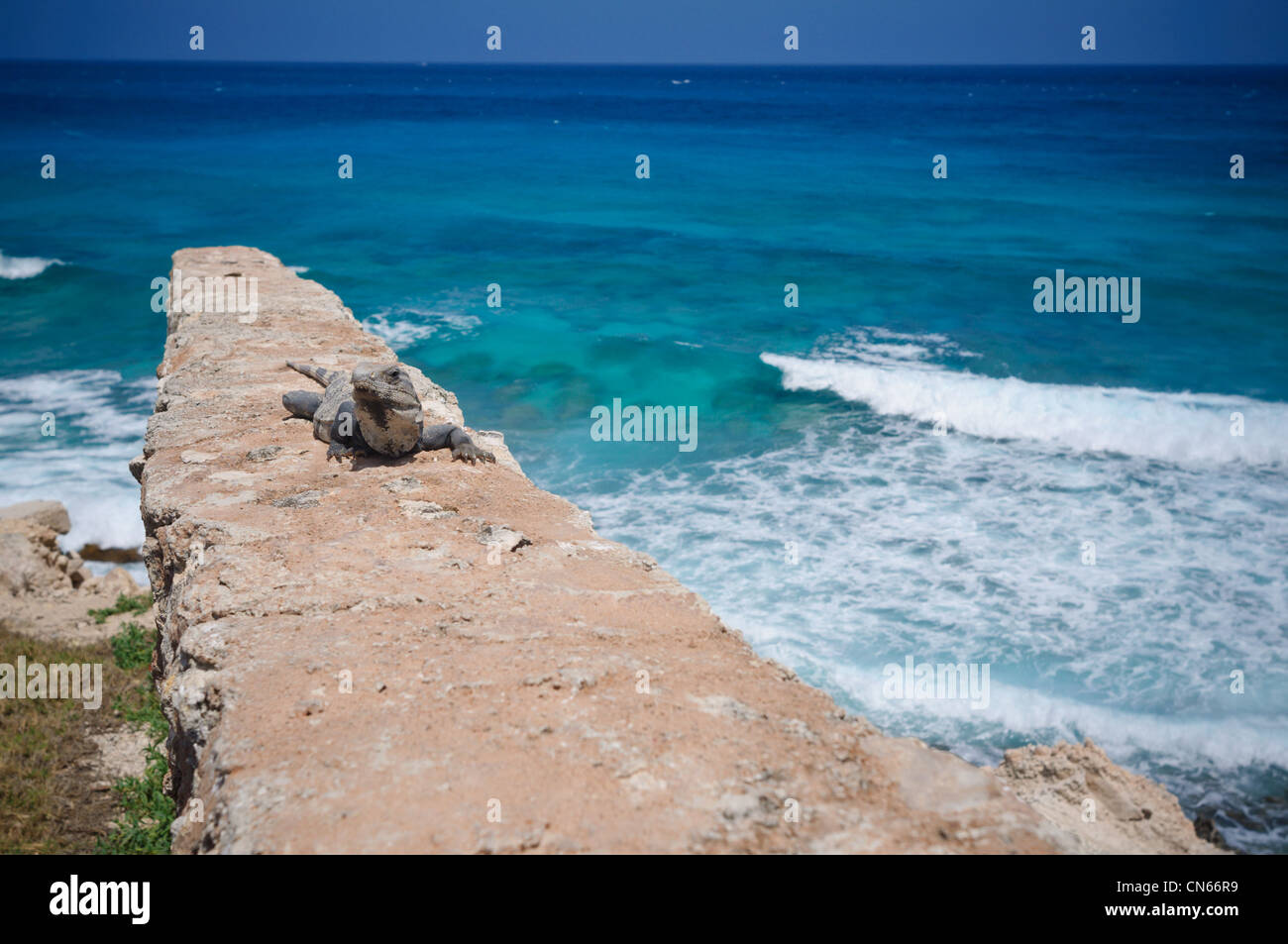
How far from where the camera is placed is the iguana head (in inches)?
211

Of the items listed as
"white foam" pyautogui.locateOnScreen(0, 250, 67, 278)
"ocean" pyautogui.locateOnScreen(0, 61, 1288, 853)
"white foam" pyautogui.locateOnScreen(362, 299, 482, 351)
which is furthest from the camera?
"white foam" pyautogui.locateOnScreen(0, 250, 67, 278)

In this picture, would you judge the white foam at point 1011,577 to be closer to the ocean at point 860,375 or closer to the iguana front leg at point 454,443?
the ocean at point 860,375

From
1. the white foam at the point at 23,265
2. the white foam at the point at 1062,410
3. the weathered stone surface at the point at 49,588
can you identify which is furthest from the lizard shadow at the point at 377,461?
the white foam at the point at 23,265

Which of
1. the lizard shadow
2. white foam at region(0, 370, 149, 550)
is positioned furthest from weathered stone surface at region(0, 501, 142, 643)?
the lizard shadow

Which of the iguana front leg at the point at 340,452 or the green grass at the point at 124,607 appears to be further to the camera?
the green grass at the point at 124,607

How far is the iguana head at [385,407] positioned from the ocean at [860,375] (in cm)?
435

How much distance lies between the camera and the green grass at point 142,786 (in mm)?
5512

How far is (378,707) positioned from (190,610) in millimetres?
1329

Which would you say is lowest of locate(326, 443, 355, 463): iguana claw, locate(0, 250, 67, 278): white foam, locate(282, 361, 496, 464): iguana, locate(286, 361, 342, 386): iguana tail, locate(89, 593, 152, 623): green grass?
locate(89, 593, 152, 623): green grass

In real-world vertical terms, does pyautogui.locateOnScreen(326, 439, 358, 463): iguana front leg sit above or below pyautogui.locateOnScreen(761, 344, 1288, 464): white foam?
above

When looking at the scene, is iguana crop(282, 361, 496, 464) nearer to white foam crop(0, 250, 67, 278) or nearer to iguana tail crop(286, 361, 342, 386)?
iguana tail crop(286, 361, 342, 386)

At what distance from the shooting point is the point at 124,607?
8984 mm

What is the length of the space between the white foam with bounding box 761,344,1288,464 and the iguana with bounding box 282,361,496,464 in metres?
10.1
